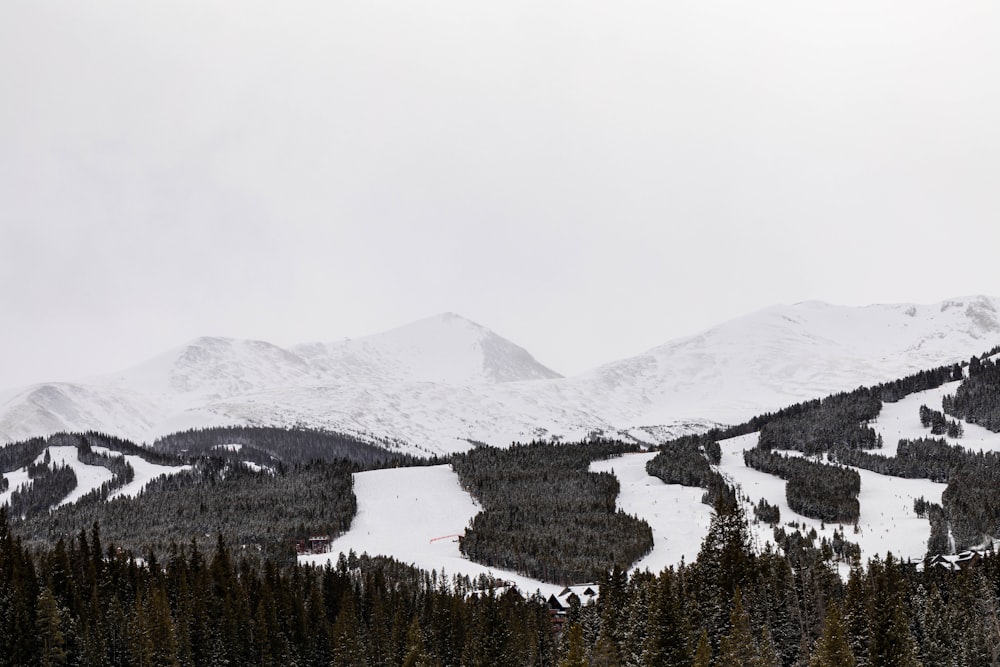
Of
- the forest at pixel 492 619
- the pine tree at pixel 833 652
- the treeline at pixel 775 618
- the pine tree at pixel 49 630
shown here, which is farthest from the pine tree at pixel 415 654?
the pine tree at pixel 833 652

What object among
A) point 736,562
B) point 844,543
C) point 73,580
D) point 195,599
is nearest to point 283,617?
point 195,599

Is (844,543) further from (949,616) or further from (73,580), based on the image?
(73,580)

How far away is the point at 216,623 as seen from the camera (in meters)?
107

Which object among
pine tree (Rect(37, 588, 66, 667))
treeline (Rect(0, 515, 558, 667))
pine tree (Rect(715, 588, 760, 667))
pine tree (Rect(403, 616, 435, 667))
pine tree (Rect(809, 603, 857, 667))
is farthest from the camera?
treeline (Rect(0, 515, 558, 667))

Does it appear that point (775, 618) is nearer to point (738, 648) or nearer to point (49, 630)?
point (738, 648)

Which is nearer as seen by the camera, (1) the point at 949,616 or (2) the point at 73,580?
(1) the point at 949,616

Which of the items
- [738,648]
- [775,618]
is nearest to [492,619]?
[775,618]

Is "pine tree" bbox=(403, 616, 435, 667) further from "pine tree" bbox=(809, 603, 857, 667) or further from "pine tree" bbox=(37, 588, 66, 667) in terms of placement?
"pine tree" bbox=(809, 603, 857, 667)

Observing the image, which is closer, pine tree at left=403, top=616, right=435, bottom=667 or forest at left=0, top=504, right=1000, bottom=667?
forest at left=0, top=504, right=1000, bottom=667

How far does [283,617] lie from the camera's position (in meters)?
114

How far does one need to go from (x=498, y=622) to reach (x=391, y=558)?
299ft

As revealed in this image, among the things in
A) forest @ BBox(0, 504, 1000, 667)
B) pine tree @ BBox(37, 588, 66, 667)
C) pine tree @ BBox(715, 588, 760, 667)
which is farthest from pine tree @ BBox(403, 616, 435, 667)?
pine tree @ BBox(37, 588, 66, 667)

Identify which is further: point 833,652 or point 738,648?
point 738,648

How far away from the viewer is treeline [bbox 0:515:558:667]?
9225cm
